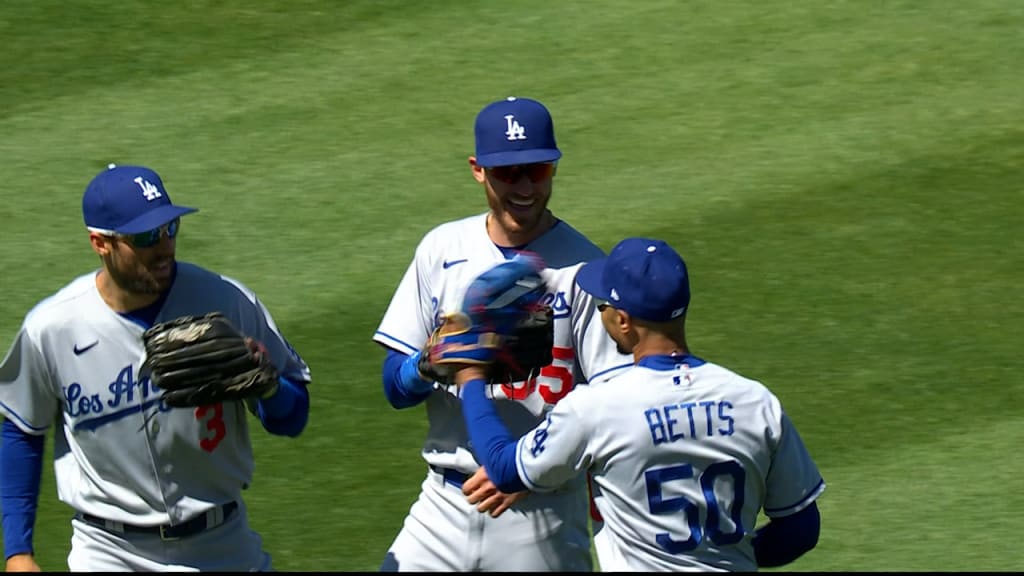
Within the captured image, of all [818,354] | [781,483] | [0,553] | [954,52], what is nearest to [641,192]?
[818,354]

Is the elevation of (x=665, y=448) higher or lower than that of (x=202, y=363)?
lower

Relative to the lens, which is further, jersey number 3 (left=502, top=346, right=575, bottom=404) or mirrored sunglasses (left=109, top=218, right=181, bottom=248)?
jersey number 3 (left=502, top=346, right=575, bottom=404)

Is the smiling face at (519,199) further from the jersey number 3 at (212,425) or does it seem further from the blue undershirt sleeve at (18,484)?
the blue undershirt sleeve at (18,484)

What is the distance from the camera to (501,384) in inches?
186

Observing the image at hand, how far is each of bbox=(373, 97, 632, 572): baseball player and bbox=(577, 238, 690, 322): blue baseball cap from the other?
480 mm

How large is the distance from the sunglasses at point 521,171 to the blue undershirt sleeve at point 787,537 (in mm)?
1238

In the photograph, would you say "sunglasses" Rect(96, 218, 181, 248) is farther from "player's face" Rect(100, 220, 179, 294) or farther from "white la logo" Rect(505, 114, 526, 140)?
"white la logo" Rect(505, 114, 526, 140)

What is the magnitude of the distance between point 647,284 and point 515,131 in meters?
0.91

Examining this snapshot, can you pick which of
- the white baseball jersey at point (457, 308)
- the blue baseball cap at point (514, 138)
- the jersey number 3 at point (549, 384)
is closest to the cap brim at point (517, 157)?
the blue baseball cap at point (514, 138)

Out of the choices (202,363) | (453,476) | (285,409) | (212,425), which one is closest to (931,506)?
(453,476)

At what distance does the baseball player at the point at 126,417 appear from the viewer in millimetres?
4602

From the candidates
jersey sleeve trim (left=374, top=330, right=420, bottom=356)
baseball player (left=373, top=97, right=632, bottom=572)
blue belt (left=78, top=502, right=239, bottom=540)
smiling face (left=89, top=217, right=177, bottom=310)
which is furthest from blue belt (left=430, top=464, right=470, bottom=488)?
smiling face (left=89, top=217, right=177, bottom=310)

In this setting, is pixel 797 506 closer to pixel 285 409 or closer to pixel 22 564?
pixel 285 409

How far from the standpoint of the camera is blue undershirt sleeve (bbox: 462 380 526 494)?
14.1 ft
